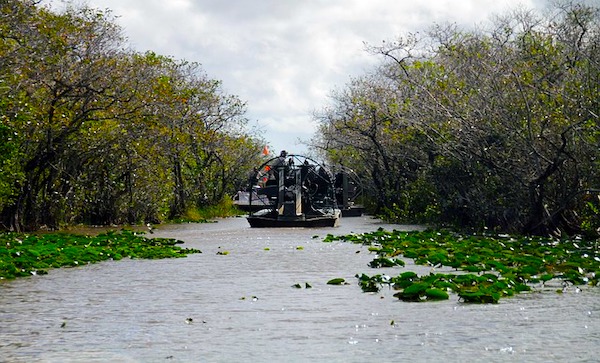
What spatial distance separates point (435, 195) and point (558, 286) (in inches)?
925

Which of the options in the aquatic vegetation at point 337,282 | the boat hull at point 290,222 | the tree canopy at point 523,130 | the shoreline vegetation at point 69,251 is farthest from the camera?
the boat hull at point 290,222

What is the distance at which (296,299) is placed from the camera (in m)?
15.4

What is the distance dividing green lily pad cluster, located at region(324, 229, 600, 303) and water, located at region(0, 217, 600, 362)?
1.19 feet

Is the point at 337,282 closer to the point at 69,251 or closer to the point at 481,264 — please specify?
the point at 481,264

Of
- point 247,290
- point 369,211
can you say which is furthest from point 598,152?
point 369,211

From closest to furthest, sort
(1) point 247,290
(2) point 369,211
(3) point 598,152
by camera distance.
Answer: (1) point 247,290 < (3) point 598,152 < (2) point 369,211

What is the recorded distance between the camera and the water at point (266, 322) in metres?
10.7

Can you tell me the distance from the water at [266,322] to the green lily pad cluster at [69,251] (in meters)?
0.73

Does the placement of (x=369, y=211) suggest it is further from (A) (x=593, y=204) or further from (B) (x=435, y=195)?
(A) (x=593, y=204)

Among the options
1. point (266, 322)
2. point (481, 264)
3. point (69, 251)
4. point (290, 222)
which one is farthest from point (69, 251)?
point (290, 222)

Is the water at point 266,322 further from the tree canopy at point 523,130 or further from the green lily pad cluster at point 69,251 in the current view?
the tree canopy at point 523,130

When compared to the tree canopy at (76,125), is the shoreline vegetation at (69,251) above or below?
below

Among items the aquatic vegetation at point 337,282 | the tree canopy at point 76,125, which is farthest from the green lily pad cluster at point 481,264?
the tree canopy at point 76,125

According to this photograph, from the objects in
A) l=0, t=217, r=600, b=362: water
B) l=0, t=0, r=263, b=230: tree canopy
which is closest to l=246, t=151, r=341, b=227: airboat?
l=0, t=0, r=263, b=230: tree canopy
